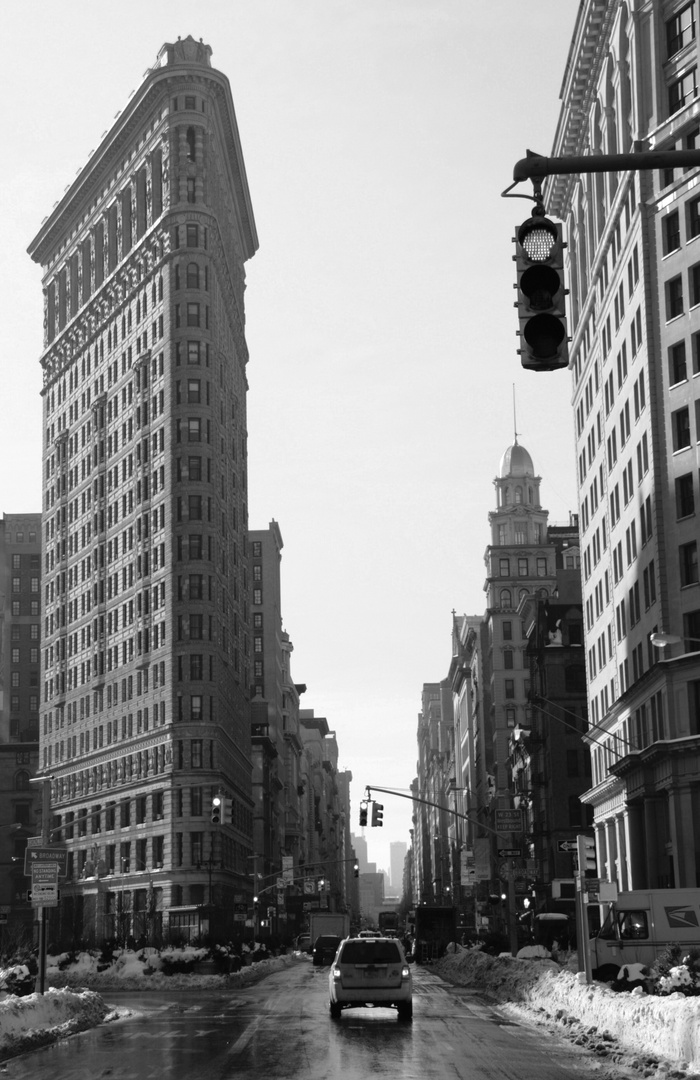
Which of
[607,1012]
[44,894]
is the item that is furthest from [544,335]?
[44,894]

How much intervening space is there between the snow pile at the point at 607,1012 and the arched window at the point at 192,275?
87.4 metres

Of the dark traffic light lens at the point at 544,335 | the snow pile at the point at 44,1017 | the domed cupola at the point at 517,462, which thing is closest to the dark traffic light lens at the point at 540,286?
the dark traffic light lens at the point at 544,335

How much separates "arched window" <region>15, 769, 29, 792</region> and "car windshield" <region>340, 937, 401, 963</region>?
150m

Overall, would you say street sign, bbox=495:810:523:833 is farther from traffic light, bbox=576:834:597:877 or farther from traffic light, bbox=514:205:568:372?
traffic light, bbox=514:205:568:372

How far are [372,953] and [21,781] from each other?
151 meters

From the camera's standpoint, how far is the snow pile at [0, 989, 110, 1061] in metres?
30.3

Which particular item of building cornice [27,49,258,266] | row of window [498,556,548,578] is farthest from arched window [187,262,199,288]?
row of window [498,556,548,578]

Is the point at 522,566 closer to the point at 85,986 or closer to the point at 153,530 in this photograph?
the point at 153,530

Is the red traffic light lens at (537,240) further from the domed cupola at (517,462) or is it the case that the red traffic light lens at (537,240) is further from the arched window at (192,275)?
the domed cupola at (517,462)

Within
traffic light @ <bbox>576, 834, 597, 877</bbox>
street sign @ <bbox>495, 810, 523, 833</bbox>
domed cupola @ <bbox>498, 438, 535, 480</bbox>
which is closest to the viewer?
traffic light @ <bbox>576, 834, 597, 877</bbox>

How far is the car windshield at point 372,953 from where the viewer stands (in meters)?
36.2

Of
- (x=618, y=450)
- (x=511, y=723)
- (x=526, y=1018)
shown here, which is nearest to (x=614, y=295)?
(x=618, y=450)

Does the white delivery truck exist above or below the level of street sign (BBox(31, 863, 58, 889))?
below

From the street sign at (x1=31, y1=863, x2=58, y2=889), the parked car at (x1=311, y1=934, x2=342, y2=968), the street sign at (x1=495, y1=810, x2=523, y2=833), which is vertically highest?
the street sign at (x1=495, y1=810, x2=523, y2=833)
